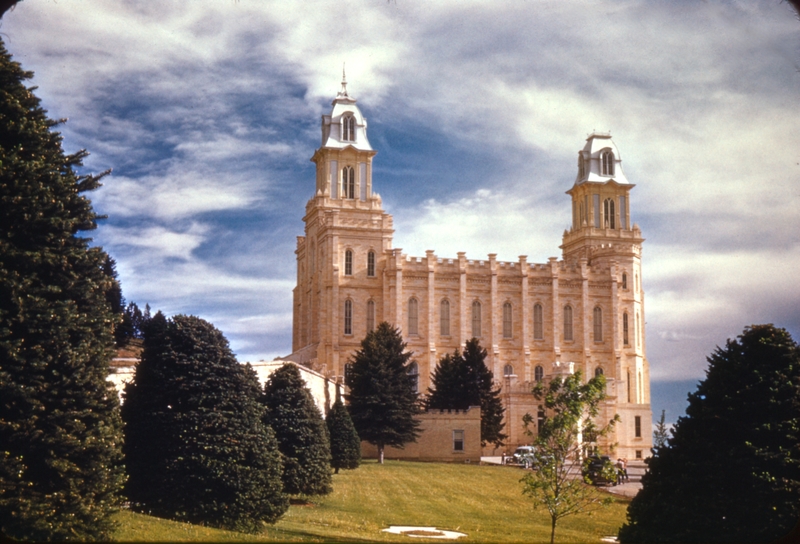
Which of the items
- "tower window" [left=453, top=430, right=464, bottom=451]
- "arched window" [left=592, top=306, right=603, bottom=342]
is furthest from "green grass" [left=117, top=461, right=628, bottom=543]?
"arched window" [left=592, top=306, right=603, bottom=342]

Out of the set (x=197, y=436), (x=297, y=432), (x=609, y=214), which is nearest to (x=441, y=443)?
(x=297, y=432)

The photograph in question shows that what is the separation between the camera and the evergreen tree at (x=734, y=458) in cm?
1319

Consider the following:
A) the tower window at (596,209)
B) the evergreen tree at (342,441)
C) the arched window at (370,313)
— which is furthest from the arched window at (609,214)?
the evergreen tree at (342,441)

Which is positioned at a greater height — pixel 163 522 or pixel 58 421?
pixel 58 421

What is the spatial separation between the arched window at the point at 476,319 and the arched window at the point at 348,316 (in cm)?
878

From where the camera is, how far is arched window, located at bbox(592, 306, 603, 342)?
2606 inches

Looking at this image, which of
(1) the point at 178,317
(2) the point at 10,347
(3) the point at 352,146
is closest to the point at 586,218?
(3) the point at 352,146

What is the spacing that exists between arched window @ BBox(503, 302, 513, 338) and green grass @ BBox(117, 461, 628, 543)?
30.2m

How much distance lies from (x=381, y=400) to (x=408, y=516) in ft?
64.8

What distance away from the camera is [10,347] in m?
13.1

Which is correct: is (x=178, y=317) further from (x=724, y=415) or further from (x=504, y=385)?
(x=504, y=385)

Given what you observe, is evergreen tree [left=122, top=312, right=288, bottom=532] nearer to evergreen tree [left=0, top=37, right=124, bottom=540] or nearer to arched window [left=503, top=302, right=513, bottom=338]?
evergreen tree [left=0, top=37, right=124, bottom=540]

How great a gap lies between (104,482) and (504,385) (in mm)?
43017

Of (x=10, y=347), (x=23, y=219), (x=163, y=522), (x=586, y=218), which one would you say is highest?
(x=586, y=218)
